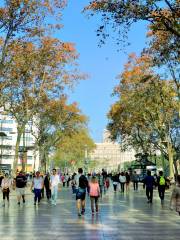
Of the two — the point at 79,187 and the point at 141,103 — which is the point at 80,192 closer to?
the point at 79,187

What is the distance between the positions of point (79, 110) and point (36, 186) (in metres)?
42.4

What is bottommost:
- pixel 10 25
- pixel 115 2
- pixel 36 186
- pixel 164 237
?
pixel 164 237

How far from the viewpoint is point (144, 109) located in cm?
5162

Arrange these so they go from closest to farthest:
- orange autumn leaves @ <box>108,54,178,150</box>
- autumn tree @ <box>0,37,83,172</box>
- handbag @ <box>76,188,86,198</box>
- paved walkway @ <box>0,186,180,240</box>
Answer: paved walkway @ <box>0,186,180,240</box> < handbag @ <box>76,188,86,198</box> < autumn tree @ <box>0,37,83,172</box> < orange autumn leaves @ <box>108,54,178,150</box>

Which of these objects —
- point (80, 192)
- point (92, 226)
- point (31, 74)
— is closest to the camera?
point (92, 226)

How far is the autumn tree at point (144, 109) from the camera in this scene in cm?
4753

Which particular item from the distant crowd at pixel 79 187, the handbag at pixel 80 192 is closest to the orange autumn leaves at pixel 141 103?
the distant crowd at pixel 79 187

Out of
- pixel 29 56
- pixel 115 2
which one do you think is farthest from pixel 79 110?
pixel 115 2

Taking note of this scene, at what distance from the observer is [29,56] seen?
110 feet

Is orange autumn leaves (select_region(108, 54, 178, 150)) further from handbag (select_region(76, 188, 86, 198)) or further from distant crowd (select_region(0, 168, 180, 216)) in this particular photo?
handbag (select_region(76, 188, 86, 198))

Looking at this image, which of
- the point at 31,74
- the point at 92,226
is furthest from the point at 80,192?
the point at 31,74

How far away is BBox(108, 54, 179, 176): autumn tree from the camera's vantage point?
47.5 meters

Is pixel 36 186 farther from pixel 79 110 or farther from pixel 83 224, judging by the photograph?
pixel 79 110

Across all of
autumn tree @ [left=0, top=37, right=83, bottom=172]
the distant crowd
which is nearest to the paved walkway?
the distant crowd
